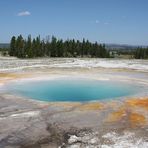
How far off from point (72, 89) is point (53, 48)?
4374 centimetres

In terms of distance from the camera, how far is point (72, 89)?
20.2 metres

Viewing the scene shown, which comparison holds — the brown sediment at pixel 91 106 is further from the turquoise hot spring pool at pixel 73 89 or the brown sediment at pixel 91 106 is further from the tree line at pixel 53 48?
the tree line at pixel 53 48

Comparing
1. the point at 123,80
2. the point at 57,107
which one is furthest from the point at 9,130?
the point at 123,80

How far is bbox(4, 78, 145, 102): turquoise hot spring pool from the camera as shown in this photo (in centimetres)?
1747

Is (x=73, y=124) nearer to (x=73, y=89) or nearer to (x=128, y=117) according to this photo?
(x=128, y=117)

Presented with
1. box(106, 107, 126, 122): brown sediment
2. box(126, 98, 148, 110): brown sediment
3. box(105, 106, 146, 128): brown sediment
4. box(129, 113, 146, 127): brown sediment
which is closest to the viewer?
box(129, 113, 146, 127): brown sediment

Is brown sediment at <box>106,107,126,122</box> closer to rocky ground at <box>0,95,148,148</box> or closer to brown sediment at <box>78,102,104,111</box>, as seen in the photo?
rocky ground at <box>0,95,148,148</box>

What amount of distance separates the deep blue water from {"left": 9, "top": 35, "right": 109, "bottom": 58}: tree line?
1401 inches

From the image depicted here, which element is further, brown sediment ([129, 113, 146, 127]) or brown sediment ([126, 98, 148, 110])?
brown sediment ([126, 98, 148, 110])

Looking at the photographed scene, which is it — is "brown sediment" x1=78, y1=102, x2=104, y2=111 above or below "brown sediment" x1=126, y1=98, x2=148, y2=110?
below

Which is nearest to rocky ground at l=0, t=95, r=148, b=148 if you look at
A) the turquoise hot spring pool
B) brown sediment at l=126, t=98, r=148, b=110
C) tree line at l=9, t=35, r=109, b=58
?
brown sediment at l=126, t=98, r=148, b=110

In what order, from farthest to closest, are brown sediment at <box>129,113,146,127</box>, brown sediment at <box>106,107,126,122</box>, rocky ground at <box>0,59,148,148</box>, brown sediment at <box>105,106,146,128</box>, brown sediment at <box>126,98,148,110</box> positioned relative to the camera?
1. brown sediment at <box>126,98,148,110</box>
2. brown sediment at <box>106,107,126,122</box>
3. brown sediment at <box>105,106,146,128</box>
4. brown sediment at <box>129,113,146,127</box>
5. rocky ground at <box>0,59,148,148</box>

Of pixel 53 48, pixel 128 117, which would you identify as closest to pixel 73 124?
pixel 128 117

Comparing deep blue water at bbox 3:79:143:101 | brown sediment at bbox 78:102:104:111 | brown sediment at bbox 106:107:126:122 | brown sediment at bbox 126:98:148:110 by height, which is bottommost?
deep blue water at bbox 3:79:143:101
